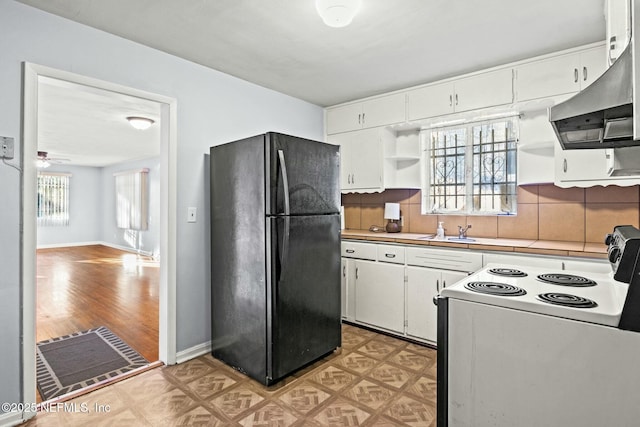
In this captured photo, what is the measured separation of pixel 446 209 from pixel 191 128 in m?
2.55

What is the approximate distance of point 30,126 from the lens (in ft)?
6.52

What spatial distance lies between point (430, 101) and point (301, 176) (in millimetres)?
1605

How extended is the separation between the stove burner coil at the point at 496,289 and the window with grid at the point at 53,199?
36.4 feet

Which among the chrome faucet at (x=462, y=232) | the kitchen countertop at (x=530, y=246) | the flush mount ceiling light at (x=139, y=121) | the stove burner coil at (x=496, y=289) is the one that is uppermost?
the flush mount ceiling light at (x=139, y=121)

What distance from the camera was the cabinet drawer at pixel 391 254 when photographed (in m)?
3.11

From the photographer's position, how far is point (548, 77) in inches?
104

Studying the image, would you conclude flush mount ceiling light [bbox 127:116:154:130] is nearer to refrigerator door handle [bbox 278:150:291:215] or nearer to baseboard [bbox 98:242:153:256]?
refrigerator door handle [bbox 278:150:291:215]

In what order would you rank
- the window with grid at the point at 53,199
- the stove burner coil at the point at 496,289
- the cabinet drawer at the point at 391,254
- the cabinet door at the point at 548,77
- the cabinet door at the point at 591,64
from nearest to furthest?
the stove burner coil at the point at 496,289 → the cabinet door at the point at 591,64 → the cabinet door at the point at 548,77 → the cabinet drawer at the point at 391,254 → the window with grid at the point at 53,199

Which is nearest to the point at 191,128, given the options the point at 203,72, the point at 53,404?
the point at 203,72

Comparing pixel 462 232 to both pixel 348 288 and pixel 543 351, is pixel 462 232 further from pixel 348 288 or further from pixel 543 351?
pixel 543 351

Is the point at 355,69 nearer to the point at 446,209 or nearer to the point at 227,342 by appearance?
the point at 446,209

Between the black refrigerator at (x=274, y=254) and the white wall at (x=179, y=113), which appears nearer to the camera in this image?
the white wall at (x=179, y=113)

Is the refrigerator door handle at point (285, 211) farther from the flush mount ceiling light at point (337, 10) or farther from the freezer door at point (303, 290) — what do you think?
the flush mount ceiling light at point (337, 10)

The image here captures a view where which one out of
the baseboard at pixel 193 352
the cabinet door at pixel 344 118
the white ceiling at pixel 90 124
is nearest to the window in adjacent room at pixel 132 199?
the white ceiling at pixel 90 124
